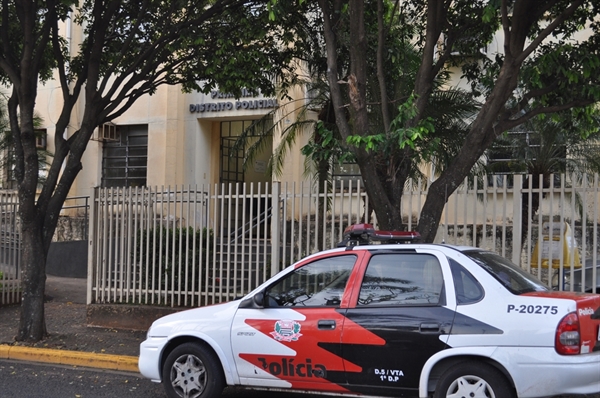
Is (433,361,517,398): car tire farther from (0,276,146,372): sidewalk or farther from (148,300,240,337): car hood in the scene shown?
(0,276,146,372): sidewalk

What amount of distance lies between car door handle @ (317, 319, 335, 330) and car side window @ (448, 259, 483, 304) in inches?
43.1

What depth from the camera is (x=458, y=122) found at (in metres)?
12.1

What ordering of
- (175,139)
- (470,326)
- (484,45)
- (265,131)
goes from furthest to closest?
(175,139)
(265,131)
(484,45)
(470,326)

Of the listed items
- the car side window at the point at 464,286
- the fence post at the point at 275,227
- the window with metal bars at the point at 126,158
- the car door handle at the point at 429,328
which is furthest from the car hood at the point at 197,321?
the window with metal bars at the point at 126,158

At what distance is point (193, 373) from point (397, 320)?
2.11m

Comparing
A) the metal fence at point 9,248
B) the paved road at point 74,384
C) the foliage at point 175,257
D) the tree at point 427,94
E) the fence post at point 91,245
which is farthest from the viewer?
the metal fence at point 9,248

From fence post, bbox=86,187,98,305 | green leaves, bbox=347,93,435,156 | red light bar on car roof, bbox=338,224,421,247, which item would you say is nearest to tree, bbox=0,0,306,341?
fence post, bbox=86,187,98,305

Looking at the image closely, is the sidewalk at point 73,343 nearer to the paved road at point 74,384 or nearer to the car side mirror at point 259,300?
the paved road at point 74,384

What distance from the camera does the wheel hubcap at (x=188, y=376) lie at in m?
6.41

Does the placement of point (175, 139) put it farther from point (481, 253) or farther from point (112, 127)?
point (481, 253)

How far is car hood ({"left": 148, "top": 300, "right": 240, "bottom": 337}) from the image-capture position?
635cm

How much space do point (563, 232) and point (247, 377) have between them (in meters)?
4.26

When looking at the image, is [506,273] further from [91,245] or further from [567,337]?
[91,245]

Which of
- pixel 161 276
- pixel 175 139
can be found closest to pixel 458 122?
pixel 161 276
